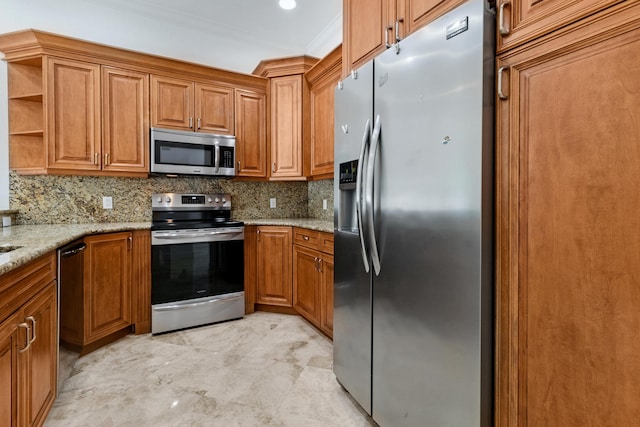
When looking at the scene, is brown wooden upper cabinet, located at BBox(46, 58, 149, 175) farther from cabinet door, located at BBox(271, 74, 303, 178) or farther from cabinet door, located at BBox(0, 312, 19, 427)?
cabinet door, located at BBox(0, 312, 19, 427)

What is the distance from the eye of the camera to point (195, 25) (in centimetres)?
333

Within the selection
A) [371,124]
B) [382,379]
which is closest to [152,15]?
[371,124]

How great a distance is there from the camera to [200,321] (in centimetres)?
286

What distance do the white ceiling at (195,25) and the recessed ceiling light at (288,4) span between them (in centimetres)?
5

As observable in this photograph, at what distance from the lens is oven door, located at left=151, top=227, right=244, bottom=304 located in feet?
8.89

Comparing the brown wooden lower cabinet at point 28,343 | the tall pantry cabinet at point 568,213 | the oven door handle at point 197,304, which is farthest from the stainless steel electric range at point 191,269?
the tall pantry cabinet at point 568,213

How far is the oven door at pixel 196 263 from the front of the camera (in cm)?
271

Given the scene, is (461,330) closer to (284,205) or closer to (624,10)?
(624,10)

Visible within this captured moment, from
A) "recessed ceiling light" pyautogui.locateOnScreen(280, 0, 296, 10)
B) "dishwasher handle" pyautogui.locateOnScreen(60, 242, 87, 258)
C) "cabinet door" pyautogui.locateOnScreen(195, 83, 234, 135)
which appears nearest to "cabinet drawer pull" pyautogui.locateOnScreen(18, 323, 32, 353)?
"dishwasher handle" pyautogui.locateOnScreen(60, 242, 87, 258)

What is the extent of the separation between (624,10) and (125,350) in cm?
313

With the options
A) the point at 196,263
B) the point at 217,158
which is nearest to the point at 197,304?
the point at 196,263

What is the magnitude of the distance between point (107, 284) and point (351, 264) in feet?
6.49

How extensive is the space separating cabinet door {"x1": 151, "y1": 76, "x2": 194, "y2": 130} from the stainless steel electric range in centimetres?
70

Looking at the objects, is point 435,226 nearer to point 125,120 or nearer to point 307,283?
point 307,283
